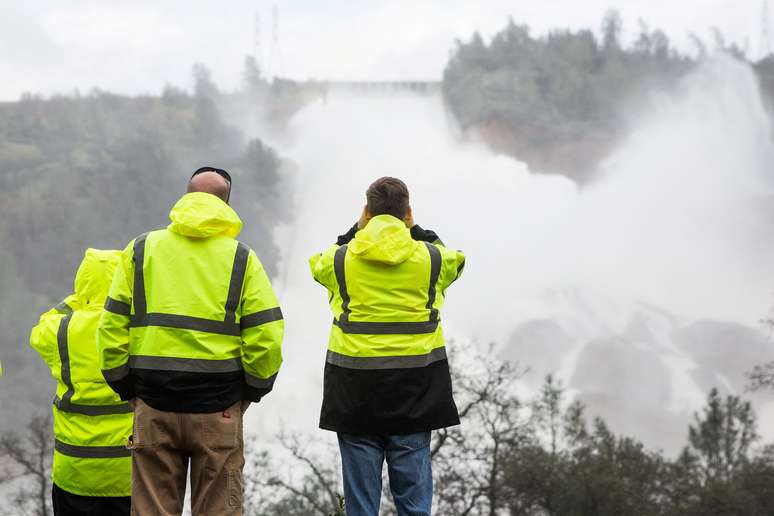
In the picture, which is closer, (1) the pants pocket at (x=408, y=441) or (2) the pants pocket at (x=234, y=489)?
(2) the pants pocket at (x=234, y=489)

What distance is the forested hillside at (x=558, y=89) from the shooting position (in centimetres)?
8250

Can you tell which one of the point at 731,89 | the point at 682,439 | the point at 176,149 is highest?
the point at 731,89

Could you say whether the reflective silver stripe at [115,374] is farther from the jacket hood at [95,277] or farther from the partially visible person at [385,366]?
the partially visible person at [385,366]

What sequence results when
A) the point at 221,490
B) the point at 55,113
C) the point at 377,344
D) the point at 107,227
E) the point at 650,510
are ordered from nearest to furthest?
1. the point at 221,490
2. the point at 377,344
3. the point at 650,510
4. the point at 107,227
5. the point at 55,113

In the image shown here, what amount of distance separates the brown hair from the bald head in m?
0.79

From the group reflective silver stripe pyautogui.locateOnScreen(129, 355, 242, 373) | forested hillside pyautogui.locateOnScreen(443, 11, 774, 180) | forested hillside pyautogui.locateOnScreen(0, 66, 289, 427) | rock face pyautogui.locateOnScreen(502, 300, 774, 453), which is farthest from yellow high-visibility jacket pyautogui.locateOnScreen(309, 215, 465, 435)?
forested hillside pyautogui.locateOnScreen(443, 11, 774, 180)

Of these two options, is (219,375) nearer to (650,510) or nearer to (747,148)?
(650,510)

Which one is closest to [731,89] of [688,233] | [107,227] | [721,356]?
[688,233]

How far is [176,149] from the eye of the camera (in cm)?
7438

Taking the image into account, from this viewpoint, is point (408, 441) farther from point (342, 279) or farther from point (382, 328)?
point (342, 279)

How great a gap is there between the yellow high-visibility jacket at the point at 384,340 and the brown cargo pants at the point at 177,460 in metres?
0.74

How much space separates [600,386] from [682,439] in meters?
7.47

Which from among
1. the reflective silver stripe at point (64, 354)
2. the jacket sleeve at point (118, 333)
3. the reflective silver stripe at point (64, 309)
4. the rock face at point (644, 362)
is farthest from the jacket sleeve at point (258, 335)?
the rock face at point (644, 362)

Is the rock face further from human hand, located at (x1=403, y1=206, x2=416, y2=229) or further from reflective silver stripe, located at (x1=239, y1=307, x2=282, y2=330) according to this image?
reflective silver stripe, located at (x1=239, y1=307, x2=282, y2=330)
